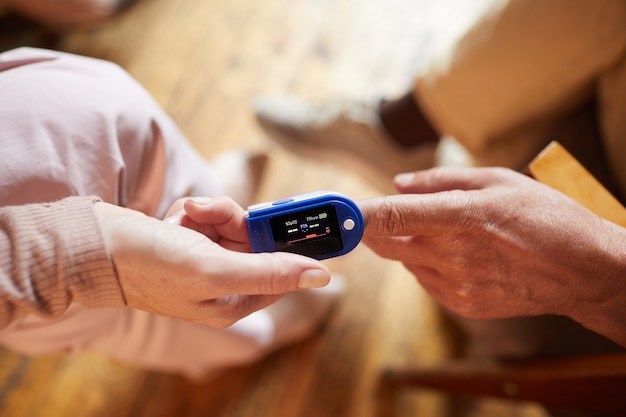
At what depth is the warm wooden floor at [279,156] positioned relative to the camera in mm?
1141

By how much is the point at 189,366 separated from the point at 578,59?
3.15 feet

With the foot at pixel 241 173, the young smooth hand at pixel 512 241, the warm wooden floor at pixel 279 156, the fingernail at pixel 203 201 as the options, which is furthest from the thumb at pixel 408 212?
the warm wooden floor at pixel 279 156

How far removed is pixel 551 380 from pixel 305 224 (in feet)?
1.56

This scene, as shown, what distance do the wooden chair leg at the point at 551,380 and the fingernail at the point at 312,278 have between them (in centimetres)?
42

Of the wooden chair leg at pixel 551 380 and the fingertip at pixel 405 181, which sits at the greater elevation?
the fingertip at pixel 405 181

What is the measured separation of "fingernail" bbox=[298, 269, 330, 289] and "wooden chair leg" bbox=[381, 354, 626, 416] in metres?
0.42

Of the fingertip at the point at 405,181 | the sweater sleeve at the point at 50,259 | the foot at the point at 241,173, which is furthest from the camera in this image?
the foot at the point at 241,173

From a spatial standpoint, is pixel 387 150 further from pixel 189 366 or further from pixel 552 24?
pixel 189 366

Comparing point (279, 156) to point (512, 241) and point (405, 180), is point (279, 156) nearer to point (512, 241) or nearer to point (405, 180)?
point (405, 180)

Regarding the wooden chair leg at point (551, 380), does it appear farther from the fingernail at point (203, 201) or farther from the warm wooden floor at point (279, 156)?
the fingernail at point (203, 201)

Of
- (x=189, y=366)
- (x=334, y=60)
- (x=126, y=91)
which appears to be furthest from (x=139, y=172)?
(x=334, y=60)

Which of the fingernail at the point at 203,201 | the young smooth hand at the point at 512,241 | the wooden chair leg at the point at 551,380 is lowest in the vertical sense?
the wooden chair leg at the point at 551,380

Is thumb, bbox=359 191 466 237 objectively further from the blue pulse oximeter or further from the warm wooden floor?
the warm wooden floor

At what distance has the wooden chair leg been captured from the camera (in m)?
0.64
